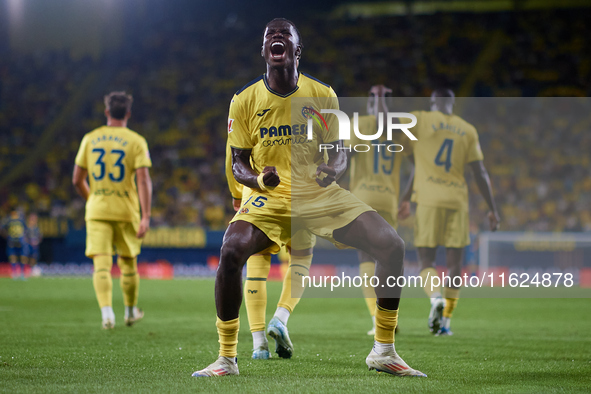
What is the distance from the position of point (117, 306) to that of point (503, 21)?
22537 millimetres

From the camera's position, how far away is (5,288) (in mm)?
14945

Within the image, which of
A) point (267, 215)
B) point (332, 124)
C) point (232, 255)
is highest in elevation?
point (332, 124)

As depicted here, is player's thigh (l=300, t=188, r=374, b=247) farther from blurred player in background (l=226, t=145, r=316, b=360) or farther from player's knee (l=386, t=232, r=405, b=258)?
blurred player in background (l=226, t=145, r=316, b=360)

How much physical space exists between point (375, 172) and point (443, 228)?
0.92m

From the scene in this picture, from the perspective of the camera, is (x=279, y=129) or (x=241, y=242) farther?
(x=279, y=129)

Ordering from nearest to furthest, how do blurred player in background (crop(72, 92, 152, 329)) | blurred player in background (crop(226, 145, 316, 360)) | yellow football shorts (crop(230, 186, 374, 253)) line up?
yellow football shorts (crop(230, 186, 374, 253))
blurred player in background (crop(226, 145, 316, 360))
blurred player in background (crop(72, 92, 152, 329))

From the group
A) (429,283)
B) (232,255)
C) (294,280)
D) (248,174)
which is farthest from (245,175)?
(429,283)

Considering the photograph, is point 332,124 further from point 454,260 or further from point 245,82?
point 245,82

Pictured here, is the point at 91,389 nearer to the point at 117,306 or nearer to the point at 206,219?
the point at 117,306

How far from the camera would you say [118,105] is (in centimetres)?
778

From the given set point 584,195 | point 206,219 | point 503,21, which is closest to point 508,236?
point 584,195

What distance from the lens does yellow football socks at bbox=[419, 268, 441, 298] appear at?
730 centimetres

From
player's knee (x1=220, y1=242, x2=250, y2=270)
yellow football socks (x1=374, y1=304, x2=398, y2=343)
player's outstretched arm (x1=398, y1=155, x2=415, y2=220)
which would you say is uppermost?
player's outstretched arm (x1=398, y1=155, x2=415, y2=220)

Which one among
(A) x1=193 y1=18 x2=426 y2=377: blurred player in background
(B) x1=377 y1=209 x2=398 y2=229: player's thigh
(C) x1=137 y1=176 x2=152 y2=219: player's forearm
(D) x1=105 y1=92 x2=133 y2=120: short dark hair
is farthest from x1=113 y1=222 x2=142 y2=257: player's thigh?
(A) x1=193 y1=18 x2=426 y2=377: blurred player in background
